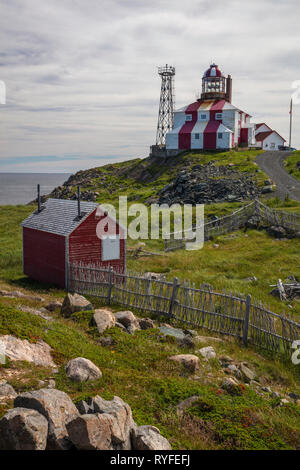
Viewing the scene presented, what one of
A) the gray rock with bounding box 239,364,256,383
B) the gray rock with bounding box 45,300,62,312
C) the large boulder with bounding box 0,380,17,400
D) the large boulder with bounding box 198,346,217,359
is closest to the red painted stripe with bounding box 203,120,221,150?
the gray rock with bounding box 45,300,62,312

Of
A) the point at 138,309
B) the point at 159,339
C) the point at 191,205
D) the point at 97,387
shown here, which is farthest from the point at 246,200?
the point at 97,387

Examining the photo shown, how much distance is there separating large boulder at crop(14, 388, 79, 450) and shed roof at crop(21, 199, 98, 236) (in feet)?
45.6

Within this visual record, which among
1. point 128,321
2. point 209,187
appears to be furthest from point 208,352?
point 209,187

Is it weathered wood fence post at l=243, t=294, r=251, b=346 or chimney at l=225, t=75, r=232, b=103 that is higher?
chimney at l=225, t=75, r=232, b=103

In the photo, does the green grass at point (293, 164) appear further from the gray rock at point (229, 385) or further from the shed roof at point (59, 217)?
the gray rock at point (229, 385)

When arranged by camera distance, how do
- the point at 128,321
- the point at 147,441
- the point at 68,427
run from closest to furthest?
1. the point at 68,427
2. the point at 147,441
3. the point at 128,321

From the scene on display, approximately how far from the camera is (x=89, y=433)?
5.27 m

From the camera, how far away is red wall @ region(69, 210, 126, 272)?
1966 cm

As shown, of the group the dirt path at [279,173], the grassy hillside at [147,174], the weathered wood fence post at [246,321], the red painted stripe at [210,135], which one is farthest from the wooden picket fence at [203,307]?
the red painted stripe at [210,135]

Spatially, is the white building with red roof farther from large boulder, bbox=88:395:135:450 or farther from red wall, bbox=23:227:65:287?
large boulder, bbox=88:395:135:450

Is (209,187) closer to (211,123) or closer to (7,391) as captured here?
(211,123)

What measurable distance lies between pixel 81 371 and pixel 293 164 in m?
48.4
